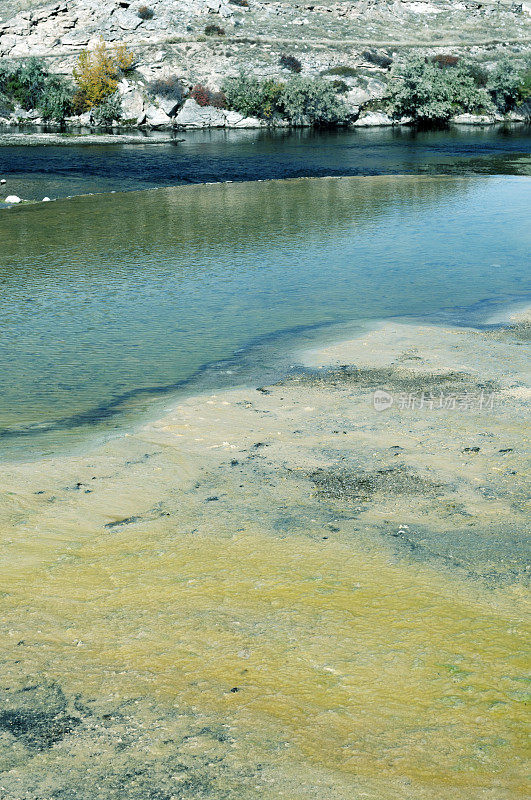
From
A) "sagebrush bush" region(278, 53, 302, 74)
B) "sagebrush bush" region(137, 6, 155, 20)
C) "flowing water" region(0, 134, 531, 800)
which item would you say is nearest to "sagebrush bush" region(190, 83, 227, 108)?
"sagebrush bush" region(278, 53, 302, 74)

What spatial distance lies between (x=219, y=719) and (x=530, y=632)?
2296 mm

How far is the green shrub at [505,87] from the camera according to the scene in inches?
2677

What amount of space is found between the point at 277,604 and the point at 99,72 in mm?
69536

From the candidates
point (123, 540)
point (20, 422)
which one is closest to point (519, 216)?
point (20, 422)

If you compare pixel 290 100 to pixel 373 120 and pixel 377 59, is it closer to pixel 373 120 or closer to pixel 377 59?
pixel 373 120

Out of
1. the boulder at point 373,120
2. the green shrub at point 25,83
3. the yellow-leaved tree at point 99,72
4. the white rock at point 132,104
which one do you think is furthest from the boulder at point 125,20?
the boulder at point 373,120

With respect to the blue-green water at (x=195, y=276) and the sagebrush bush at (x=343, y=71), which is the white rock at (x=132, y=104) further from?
the blue-green water at (x=195, y=276)

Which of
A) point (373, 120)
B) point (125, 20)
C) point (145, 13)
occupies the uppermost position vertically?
point (145, 13)

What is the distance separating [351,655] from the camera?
208 inches

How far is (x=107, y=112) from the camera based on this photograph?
2510 inches

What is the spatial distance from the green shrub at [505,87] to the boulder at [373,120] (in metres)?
10.4

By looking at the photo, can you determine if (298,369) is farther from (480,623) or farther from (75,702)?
(75,702)

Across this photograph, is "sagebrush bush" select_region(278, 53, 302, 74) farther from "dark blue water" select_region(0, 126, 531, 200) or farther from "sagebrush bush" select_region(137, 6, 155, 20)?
"dark blue water" select_region(0, 126, 531, 200)

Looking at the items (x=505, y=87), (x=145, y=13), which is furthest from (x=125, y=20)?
(x=505, y=87)
